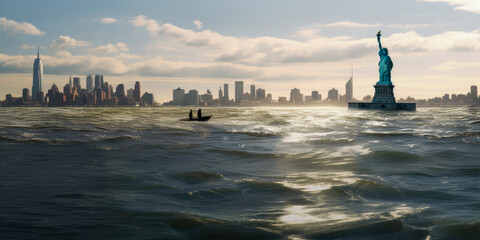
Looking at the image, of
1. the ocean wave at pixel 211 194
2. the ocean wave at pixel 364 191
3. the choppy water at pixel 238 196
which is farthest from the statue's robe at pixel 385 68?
the ocean wave at pixel 211 194

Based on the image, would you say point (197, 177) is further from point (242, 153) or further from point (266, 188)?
point (242, 153)

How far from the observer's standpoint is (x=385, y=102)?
18712 cm

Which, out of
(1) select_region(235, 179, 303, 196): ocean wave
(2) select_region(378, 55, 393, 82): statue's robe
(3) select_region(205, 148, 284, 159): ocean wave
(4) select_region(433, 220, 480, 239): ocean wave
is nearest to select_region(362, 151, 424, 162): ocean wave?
(3) select_region(205, 148, 284, 159): ocean wave

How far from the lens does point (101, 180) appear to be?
1498 centimetres

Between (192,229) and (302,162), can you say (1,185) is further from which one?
(302,162)

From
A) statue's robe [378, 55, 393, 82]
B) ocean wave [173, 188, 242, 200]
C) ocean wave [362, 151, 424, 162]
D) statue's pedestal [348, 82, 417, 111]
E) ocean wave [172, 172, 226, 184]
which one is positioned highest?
statue's robe [378, 55, 393, 82]

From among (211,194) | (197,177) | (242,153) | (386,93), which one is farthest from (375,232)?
(386,93)

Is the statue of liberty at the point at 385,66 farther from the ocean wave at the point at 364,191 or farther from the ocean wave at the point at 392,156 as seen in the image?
the ocean wave at the point at 364,191

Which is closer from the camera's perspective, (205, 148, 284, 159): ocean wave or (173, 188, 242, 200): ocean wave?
(173, 188, 242, 200): ocean wave

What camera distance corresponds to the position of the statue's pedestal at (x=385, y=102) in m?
183

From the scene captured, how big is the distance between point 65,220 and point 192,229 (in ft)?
9.98

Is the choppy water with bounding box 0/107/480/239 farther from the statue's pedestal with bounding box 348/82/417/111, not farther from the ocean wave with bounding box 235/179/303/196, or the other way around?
the statue's pedestal with bounding box 348/82/417/111

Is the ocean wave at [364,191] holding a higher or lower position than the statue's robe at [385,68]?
lower

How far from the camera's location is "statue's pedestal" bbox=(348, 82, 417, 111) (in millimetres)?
183375
